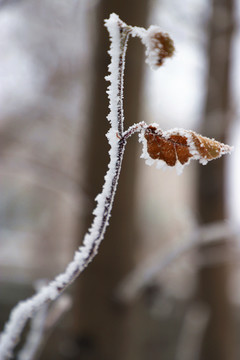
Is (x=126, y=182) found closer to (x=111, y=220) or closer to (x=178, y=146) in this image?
(x=111, y=220)

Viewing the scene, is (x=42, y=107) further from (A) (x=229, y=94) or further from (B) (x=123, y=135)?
(B) (x=123, y=135)

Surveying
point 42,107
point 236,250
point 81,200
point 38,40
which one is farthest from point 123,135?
point 38,40

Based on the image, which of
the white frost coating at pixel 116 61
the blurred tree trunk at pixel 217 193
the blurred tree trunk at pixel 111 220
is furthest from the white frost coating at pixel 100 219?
the blurred tree trunk at pixel 217 193

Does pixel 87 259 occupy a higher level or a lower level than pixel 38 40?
lower

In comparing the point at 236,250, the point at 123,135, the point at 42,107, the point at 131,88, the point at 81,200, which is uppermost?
the point at 42,107

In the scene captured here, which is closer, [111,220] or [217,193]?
[111,220]

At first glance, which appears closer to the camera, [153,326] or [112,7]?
[112,7]

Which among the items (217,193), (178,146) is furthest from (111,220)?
(178,146)

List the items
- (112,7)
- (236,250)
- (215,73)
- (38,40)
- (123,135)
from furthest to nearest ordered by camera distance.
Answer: (38,40) → (215,73) → (236,250) → (112,7) → (123,135)
